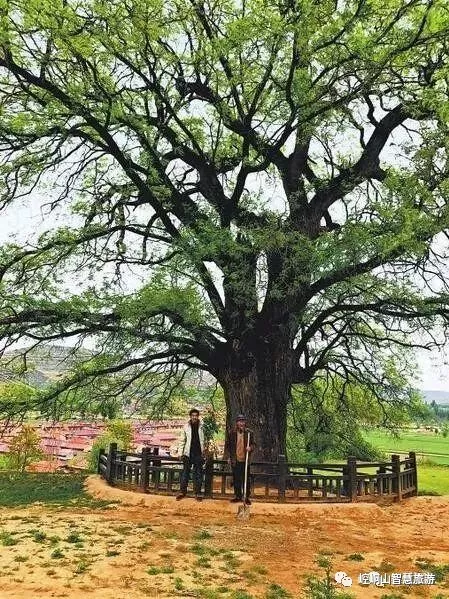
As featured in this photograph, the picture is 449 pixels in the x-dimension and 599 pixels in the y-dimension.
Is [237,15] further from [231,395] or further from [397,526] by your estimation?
[397,526]

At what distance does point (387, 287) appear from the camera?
40.0 feet

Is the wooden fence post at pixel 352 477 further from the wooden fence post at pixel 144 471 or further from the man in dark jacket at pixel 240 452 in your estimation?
the wooden fence post at pixel 144 471

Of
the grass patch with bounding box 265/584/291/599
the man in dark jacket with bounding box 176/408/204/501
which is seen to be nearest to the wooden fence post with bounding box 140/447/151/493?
the man in dark jacket with bounding box 176/408/204/501

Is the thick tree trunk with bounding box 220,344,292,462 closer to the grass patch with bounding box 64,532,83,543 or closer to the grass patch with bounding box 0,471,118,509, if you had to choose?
the grass patch with bounding box 0,471,118,509

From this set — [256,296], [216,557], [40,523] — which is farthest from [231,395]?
[216,557]

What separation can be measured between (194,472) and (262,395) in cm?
306

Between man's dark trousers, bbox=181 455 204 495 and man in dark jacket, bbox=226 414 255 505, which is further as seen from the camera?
man's dark trousers, bbox=181 455 204 495

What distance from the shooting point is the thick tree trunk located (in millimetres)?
13547

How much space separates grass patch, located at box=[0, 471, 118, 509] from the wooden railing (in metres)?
0.95

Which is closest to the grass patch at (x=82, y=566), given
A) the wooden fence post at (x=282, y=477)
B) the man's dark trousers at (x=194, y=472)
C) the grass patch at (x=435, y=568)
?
the grass patch at (x=435, y=568)

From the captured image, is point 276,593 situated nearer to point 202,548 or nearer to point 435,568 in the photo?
point 202,548

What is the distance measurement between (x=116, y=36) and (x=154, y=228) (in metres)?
5.11

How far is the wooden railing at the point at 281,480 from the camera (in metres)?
11.2

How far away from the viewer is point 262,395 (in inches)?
539
